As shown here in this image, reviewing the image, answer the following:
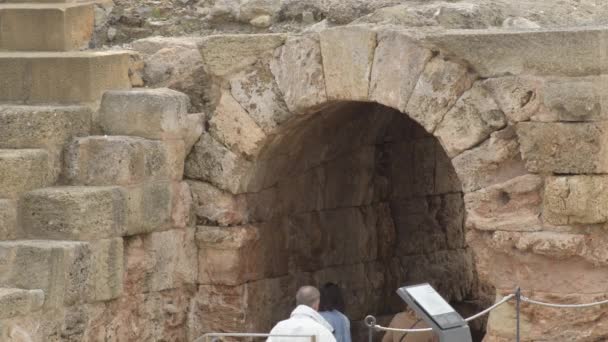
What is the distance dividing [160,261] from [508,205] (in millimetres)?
2330

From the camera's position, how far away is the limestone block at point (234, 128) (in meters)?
9.92

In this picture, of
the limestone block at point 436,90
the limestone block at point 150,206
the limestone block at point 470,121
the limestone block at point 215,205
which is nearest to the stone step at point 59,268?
the limestone block at point 150,206

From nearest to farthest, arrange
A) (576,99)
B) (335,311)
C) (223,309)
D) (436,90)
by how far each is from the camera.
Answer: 1. (576,99)
2. (436,90)
3. (335,311)
4. (223,309)

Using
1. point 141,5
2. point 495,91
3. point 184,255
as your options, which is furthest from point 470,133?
point 141,5

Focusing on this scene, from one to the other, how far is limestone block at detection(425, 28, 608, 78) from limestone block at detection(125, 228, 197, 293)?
218 cm

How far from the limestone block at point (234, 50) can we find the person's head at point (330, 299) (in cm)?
159

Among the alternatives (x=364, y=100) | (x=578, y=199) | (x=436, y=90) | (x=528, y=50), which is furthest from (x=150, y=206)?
(x=578, y=199)

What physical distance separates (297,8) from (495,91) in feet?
6.12

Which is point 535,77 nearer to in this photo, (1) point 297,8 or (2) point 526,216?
(2) point 526,216

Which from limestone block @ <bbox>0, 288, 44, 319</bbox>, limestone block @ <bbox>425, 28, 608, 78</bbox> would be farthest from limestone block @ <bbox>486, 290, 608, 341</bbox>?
limestone block @ <bbox>0, 288, 44, 319</bbox>

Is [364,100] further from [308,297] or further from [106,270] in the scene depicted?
[106,270]

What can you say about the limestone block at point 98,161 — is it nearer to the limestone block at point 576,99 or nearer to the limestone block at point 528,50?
the limestone block at point 528,50

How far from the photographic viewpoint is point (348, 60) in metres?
9.53

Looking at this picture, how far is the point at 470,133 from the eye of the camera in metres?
9.11
